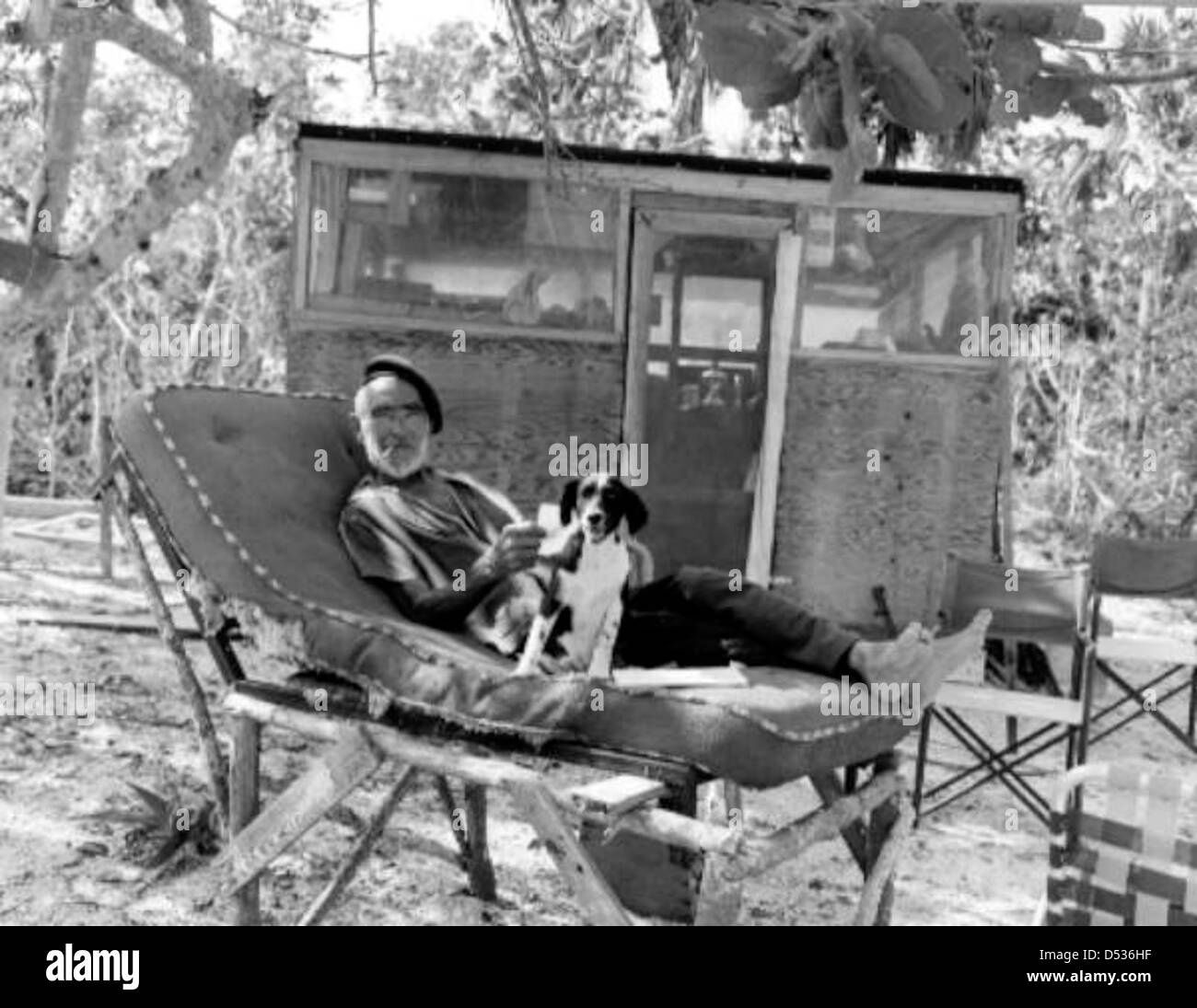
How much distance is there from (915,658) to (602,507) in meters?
0.88

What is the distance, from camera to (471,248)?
7406mm

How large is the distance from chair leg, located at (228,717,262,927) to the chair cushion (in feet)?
0.93

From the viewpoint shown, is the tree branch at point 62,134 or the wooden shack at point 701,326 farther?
the wooden shack at point 701,326

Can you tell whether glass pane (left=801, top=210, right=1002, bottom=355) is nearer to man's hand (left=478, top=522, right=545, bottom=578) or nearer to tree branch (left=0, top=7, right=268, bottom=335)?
tree branch (left=0, top=7, right=268, bottom=335)

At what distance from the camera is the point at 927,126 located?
2.07 m

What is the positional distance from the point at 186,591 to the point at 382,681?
76cm

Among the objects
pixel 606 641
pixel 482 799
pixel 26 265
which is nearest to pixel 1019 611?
pixel 482 799

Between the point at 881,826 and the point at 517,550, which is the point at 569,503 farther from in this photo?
the point at 881,826

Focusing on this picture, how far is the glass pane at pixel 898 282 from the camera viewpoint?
7430 millimetres

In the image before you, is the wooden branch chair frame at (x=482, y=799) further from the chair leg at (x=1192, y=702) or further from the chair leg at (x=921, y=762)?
the chair leg at (x=1192, y=702)

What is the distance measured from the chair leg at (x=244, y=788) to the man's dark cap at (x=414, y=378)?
120 cm

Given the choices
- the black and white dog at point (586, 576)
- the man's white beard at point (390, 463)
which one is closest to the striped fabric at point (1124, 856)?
the black and white dog at point (586, 576)

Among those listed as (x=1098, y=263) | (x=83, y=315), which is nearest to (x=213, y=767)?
(x=83, y=315)

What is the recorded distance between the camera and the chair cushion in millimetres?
2771
